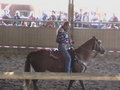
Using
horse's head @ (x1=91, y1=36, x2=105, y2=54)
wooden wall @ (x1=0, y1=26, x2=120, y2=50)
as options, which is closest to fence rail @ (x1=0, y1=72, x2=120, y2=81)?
horse's head @ (x1=91, y1=36, x2=105, y2=54)

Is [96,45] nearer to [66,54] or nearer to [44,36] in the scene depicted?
[66,54]

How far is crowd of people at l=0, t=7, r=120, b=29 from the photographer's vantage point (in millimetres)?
17016

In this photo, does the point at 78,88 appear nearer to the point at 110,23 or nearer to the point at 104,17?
the point at 110,23

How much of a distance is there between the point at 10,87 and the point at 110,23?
9.18 meters

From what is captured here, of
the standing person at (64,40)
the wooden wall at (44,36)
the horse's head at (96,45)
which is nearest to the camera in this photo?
the standing person at (64,40)

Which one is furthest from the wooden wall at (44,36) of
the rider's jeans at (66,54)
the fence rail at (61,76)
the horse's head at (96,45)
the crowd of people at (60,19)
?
the fence rail at (61,76)

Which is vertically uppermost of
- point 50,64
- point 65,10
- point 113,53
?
point 65,10

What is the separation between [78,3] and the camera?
1786 centimetres

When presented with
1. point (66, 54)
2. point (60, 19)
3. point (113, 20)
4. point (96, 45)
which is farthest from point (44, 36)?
point (66, 54)

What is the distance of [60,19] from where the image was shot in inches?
724

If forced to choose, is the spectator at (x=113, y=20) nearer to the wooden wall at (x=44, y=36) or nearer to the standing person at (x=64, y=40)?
the wooden wall at (x=44, y=36)

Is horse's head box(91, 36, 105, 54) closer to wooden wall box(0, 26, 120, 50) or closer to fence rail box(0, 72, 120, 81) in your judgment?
fence rail box(0, 72, 120, 81)

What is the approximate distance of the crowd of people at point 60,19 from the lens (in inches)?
670

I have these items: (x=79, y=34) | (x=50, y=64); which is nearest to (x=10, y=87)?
(x=50, y=64)
